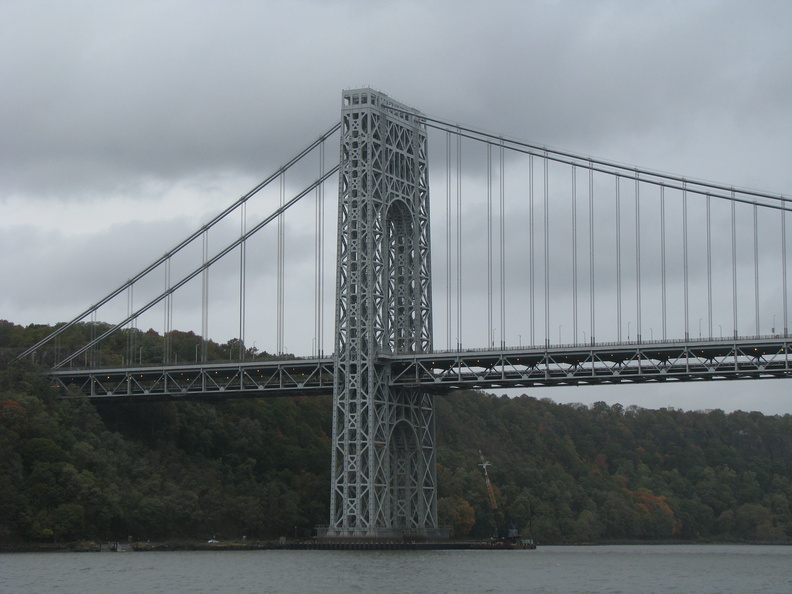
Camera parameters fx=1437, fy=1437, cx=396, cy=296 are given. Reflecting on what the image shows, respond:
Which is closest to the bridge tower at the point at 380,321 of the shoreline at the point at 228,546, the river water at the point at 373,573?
the shoreline at the point at 228,546

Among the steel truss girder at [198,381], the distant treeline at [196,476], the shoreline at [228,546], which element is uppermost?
the steel truss girder at [198,381]

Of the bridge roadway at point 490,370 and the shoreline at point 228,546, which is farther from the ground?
the bridge roadway at point 490,370

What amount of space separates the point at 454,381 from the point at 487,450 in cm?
8508

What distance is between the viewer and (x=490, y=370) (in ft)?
348

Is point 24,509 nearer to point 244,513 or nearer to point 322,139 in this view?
point 244,513

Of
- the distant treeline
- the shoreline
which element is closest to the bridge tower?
the shoreline

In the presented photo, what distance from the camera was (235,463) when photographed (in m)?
134

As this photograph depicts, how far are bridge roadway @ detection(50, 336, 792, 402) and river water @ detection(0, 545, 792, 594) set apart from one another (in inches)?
505

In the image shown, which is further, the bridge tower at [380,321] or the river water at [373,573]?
the bridge tower at [380,321]

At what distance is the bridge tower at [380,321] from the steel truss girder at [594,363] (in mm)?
2970

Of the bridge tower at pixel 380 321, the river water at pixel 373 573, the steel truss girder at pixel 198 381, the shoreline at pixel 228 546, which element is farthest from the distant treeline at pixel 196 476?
the bridge tower at pixel 380 321

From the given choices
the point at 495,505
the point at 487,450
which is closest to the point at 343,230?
the point at 495,505

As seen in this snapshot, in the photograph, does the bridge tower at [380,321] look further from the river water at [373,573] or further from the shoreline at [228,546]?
the river water at [373,573]

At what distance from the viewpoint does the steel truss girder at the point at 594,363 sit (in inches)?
3878
